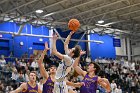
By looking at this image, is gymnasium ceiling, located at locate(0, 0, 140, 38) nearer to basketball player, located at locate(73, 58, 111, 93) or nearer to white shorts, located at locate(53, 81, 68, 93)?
basketball player, located at locate(73, 58, 111, 93)

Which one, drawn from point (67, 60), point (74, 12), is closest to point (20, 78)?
point (74, 12)

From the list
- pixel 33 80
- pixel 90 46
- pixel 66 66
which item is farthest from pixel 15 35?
pixel 66 66

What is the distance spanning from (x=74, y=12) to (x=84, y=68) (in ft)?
22.4

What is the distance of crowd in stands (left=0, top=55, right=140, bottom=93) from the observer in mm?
19906

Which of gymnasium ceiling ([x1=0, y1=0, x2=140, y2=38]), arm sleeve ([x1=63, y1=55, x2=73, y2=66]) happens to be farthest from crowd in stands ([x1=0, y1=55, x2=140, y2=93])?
arm sleeve ([x1=63, y1=55, x2=73, y2=66])

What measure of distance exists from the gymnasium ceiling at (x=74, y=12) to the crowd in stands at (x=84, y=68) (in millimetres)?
3698

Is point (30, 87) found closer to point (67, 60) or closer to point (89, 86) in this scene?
point (89, 86)

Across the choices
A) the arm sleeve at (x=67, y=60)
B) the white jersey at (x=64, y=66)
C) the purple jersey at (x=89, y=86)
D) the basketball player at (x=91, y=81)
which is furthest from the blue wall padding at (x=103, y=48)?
the arm sleeve at (x=67, y=60)

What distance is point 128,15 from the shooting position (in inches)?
1197

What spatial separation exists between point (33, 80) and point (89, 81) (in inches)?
58.4

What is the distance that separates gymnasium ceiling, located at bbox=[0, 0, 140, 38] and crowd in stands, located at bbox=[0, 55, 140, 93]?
3698mm

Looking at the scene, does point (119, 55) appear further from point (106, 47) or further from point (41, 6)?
point (41, 6)

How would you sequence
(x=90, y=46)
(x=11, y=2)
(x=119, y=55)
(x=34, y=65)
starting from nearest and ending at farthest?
1. (x=34, y=65)
2. (x=11, y=2)
3. (x=90, y=46)
4. (x=119, y=55)

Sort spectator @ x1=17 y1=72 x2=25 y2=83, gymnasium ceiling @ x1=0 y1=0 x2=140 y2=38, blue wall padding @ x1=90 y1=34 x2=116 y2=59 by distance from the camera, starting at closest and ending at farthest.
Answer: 1. spectator @ x1=17 y1=72 x2=25 y2=83
2. gymnasium ceiling @ x1=0 y1=0 x2=140 y2=38
3. blue wall padding @ x1=90 y1=34 x2=116 y2=59
